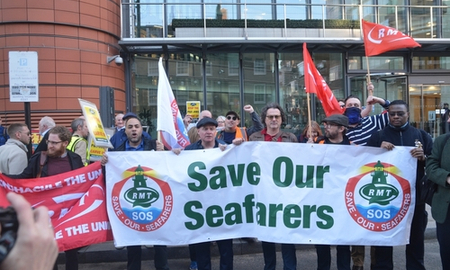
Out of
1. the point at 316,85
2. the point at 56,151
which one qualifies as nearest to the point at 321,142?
the point at 316,85

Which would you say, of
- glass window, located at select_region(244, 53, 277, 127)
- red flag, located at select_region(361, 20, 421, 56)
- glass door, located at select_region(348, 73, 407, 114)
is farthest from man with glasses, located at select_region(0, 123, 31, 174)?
glass door, located at select_region(348, 73, 407, 114)

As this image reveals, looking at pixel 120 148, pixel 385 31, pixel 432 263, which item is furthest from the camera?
pixel 385 31

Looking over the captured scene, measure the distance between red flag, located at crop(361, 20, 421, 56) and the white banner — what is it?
96.0 inches

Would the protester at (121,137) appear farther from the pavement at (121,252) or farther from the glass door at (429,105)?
the glass door at (429,105)

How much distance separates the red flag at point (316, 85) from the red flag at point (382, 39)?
998 mm

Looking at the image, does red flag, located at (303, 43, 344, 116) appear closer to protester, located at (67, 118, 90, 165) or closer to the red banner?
the red banner

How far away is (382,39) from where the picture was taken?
6.46m

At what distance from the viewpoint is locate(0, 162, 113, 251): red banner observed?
4371 millimetres

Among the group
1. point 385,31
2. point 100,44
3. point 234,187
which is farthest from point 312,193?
point 100,44

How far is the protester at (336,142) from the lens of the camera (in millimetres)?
4584

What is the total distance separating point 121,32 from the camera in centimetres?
1310

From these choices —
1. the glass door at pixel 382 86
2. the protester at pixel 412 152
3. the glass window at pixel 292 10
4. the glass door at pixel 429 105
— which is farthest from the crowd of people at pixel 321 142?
the glass door at pixel 429 105

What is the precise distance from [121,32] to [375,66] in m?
9.07

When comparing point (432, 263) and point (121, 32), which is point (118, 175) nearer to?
point (432, 263)
